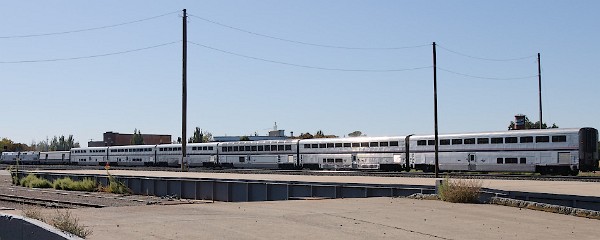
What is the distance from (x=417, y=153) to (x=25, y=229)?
135 feet

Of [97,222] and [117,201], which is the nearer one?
[97,222]

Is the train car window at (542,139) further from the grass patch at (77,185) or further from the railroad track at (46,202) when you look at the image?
the grass patch at (77,185)

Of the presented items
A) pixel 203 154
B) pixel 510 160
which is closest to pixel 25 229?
pixel 510 160

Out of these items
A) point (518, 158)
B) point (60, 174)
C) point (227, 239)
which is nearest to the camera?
point (227, 239)

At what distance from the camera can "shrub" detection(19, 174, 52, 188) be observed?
46.5 metres

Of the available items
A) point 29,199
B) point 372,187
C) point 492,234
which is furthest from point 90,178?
point 492,234

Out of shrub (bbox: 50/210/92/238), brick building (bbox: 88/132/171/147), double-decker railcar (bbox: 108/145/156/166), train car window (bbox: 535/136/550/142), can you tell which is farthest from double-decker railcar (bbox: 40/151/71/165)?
shrub (bbox: 50/210/92/238)

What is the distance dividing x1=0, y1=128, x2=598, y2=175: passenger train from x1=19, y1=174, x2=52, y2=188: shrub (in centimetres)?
996

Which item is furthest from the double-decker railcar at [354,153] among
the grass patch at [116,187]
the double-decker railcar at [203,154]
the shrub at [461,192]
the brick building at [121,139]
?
the brick building at [121,139]

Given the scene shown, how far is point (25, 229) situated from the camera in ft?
34.5

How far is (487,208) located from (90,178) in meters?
33.0

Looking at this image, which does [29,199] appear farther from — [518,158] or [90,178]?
[518,158]

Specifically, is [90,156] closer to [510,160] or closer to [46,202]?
[46,202]

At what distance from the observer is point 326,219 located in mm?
13172
